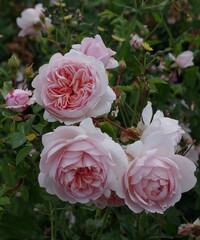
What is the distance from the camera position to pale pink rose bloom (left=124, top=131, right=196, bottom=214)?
101cm

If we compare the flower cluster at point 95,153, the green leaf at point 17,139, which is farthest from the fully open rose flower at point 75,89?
the green leaf at point 17,139

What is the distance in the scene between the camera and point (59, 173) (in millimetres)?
1005

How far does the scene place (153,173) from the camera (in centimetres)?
101

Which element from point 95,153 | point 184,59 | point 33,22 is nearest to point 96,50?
point 95,153

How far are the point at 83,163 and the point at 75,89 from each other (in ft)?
0.42

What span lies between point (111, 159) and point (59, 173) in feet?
0.26

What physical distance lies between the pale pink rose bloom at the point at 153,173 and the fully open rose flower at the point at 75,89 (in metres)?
0.09

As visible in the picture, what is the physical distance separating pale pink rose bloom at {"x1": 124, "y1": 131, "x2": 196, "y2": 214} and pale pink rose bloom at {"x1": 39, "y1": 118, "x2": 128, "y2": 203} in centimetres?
2

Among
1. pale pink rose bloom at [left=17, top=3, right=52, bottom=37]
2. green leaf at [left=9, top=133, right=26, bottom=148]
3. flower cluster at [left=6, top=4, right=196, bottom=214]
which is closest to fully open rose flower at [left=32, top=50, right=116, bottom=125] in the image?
flower cluster at [left=6, top=4, right=196, bottom=214]

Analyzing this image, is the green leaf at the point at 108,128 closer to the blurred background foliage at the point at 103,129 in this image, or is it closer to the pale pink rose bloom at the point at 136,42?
the blurred background foliage at the point at 103,129

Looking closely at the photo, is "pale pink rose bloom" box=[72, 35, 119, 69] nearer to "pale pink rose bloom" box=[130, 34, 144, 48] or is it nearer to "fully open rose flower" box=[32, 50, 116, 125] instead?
"fully open rose flower" box=[32, 50, 116, 125]

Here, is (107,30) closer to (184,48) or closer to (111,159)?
(184,48)

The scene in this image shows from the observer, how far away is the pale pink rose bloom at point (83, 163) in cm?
99

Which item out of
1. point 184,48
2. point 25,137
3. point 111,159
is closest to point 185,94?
point 184,48
